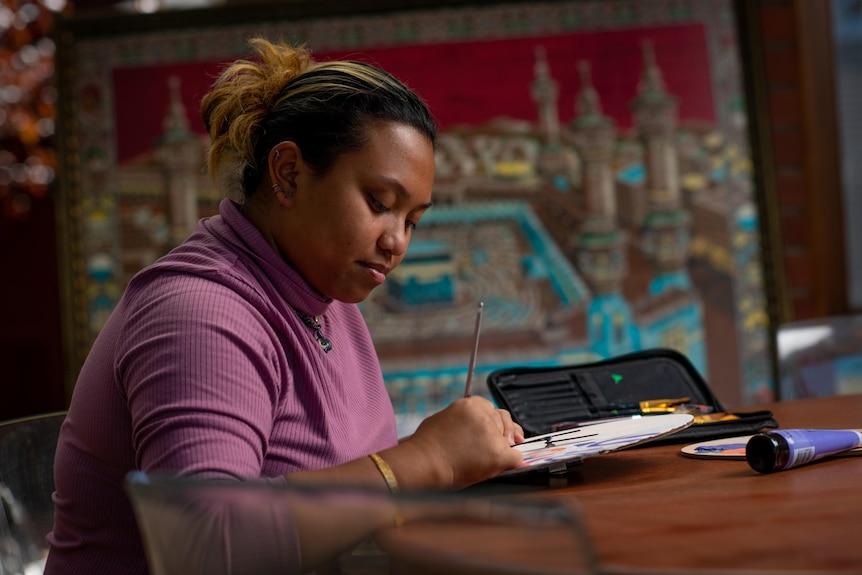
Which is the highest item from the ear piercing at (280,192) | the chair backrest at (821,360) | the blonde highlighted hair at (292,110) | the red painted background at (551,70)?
the red painted background at (551,70)

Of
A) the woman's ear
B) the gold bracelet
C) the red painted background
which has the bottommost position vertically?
the gold bracelet

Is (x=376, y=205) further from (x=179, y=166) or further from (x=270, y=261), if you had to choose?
(x=179, y=166)

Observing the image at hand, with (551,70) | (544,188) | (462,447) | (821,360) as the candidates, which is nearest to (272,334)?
(462,447)

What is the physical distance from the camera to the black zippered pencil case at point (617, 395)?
4.22 feet

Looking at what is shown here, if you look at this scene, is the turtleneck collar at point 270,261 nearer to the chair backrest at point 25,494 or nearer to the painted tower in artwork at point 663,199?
the chair backrest at point 25,494

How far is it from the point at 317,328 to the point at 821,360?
1.25 m

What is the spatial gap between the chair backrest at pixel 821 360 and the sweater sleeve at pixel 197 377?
4.40 feet

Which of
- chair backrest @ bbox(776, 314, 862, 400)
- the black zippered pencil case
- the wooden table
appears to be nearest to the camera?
the wooden table

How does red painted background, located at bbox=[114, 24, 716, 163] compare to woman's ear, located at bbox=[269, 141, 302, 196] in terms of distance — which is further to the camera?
red painted background, located at bbox=[114, 24, 716, 163]

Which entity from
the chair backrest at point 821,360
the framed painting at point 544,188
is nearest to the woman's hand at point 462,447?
the chair backrest at point 821,360

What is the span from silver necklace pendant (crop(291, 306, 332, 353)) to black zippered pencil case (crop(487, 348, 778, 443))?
0.88ft

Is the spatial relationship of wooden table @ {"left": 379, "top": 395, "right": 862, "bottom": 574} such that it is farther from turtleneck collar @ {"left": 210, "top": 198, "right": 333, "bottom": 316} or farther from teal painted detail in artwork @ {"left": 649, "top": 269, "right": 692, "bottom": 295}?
teal painted detail in artwork @ {"left": 649, "top": 269, "right": 692, "bottom": 295}

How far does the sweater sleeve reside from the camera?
870mm

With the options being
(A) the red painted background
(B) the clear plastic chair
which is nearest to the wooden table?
(B) the clear plastic chair
